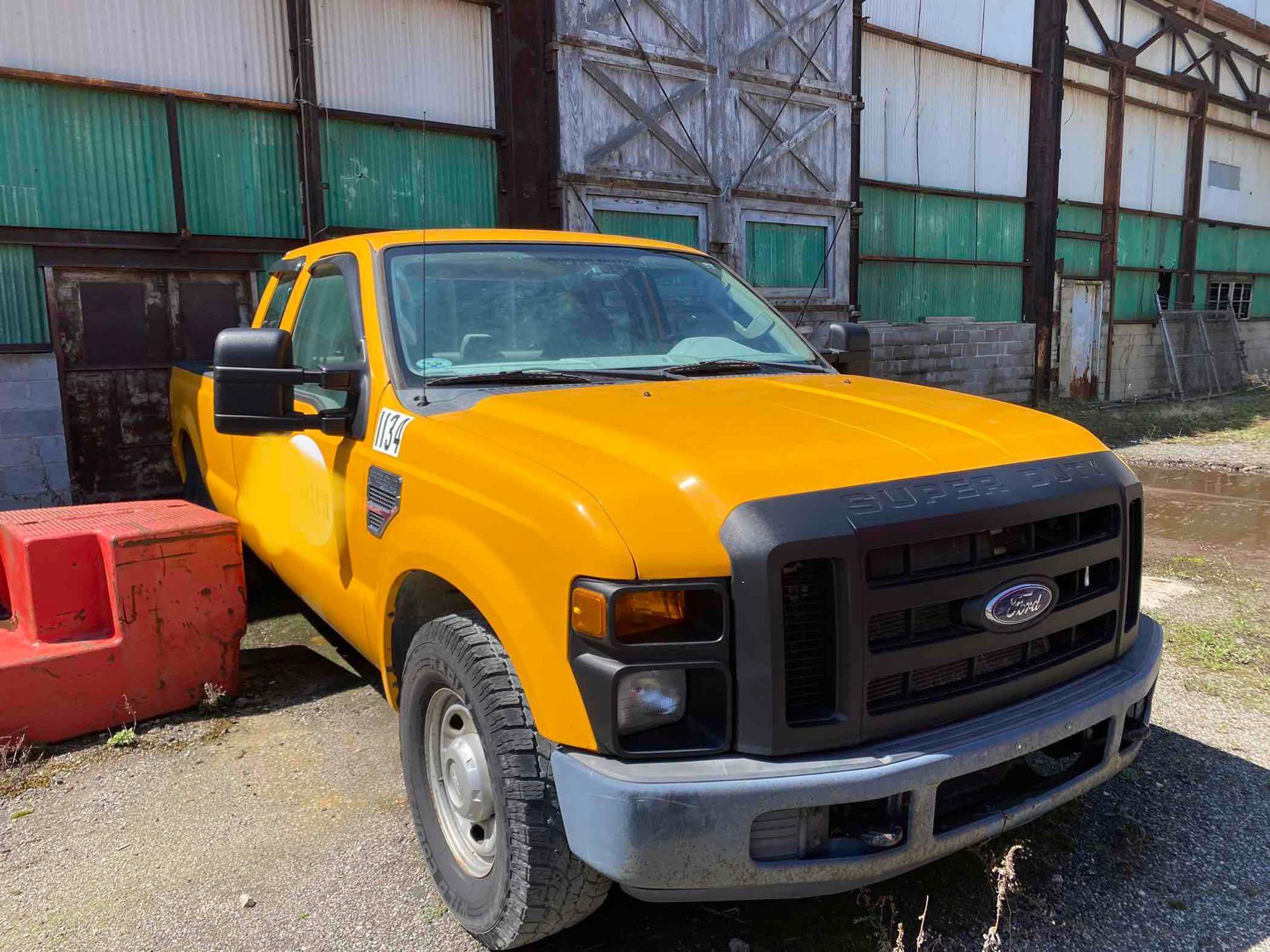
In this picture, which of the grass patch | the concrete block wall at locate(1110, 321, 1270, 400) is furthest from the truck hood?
the concrete block wall at locate(1110, 321, 1270, 400)

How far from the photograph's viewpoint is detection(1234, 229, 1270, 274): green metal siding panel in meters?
22.2

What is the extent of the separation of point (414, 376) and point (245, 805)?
1.71 metres

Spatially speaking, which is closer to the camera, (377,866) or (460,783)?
(460,783)

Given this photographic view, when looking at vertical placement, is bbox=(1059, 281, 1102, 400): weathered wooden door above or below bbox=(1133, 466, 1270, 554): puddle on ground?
above

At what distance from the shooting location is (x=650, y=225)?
1093cm

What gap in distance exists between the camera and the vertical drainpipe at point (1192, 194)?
2005 centimetres

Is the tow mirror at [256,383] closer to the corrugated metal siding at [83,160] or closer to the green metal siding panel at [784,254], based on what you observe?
the corrugated metal siding at [83,160]

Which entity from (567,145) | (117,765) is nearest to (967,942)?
(117,765)

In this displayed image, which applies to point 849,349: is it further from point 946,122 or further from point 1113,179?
point 1113,179

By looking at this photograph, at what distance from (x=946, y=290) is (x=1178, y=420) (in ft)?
14.0

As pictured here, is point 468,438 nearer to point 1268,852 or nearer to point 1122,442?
point 1268,852

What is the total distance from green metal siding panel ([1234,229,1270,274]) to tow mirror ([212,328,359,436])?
25055 mm

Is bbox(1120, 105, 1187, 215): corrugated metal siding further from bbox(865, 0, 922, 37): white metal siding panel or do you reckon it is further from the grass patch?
bbox(865, 0, 922, 37): white metal siding panel

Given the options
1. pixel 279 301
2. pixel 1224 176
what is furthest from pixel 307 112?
pixel 1224 176
